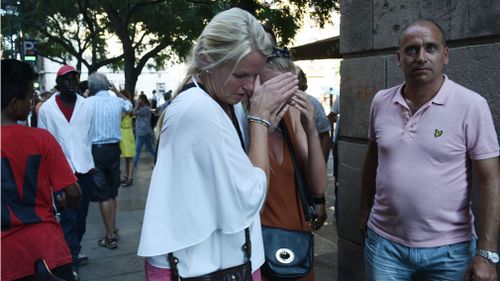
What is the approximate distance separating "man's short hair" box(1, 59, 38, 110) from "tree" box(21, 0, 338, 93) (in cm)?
413

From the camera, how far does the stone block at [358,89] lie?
354cm

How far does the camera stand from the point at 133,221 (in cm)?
686

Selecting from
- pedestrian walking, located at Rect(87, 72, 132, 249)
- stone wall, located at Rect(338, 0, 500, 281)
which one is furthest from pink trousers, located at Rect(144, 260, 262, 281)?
pedestrian walking, located at Rect(87, 72, 132, 249)

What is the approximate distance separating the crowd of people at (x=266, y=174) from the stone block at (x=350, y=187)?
0.89 meters

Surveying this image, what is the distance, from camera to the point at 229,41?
1.69 meters

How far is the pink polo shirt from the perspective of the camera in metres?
2.21

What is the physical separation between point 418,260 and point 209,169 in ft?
4.19

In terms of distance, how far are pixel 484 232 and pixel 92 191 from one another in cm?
446

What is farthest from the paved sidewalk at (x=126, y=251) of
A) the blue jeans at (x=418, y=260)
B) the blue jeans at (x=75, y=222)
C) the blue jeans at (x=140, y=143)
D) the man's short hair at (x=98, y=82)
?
the blue jeans at (x=140, y=143)

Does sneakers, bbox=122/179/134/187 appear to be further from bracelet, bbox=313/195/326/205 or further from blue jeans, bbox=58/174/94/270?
bracelet, bbox=313/195/326/205

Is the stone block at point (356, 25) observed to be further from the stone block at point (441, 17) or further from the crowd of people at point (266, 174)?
the crowd of people at point (266, 174)

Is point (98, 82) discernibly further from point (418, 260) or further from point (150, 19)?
point (150, 19)

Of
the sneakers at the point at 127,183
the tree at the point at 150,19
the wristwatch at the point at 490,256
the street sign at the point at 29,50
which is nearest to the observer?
the wristwatch at the point at 490,256

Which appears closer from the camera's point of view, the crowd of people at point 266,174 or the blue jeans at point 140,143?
the crowd of people at point 266,174
